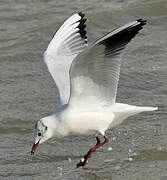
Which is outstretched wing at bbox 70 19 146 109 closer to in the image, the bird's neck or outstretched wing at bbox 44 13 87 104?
the bird's neck

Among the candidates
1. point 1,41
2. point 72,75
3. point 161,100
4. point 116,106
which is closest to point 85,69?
point 72,75

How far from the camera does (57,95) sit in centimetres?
903

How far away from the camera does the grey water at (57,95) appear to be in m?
6.80

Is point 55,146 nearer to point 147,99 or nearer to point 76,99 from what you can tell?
point 76,99

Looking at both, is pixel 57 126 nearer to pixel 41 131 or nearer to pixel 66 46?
pixel 41 131

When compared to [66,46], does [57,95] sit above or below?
below

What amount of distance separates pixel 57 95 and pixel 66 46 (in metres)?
1.42

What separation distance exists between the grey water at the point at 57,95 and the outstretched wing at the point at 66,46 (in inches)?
31.8

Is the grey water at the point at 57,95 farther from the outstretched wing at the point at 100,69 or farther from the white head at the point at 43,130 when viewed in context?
the outstretched wing at the point at 100,69

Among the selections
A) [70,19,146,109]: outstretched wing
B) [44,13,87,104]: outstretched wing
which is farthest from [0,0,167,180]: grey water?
[44,13,87,104]: outstretched wing

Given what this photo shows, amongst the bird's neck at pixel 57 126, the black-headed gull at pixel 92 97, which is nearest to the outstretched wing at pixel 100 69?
the black-headed gull at pixel 92 97

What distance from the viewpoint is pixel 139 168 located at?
21.7ft

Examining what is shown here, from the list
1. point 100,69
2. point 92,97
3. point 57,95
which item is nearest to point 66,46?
point 92,97

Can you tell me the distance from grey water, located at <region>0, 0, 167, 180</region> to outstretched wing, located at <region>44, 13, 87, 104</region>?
2.65 ft
